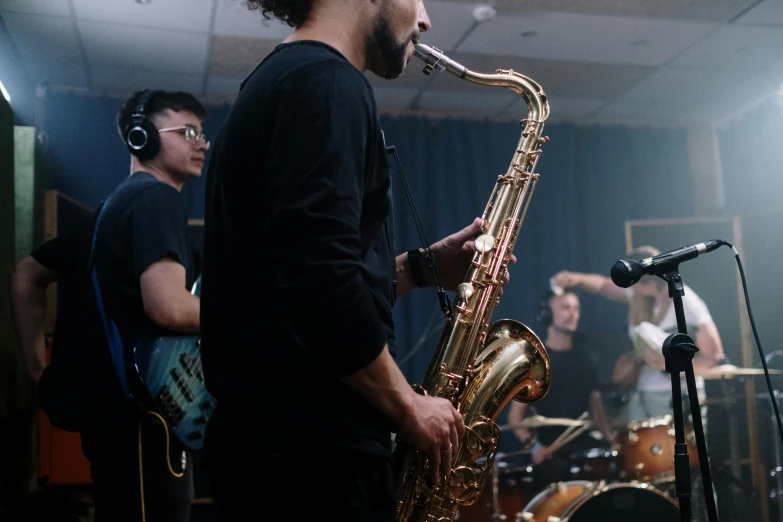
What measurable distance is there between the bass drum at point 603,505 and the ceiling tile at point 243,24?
311 centimetres

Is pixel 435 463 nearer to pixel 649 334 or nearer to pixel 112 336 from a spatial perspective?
pixel 112 336

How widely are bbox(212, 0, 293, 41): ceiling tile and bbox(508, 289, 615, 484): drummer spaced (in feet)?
9.50

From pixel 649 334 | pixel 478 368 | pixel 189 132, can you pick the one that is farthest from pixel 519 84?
pixel 649 334

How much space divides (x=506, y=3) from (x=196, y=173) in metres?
2.43

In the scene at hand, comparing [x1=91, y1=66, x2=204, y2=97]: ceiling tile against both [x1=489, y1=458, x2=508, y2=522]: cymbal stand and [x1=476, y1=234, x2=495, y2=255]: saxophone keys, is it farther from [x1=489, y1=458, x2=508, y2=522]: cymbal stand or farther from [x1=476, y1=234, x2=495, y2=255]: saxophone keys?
[x1=476, y1=234, x2=495, y2=255]: saxophone keys

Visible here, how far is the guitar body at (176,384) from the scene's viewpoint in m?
2.00

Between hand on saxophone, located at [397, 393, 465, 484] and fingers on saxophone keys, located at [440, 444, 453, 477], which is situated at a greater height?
hand on saxophone, located at [397, 393, 465, 484]

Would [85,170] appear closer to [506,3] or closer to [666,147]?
[506,3]

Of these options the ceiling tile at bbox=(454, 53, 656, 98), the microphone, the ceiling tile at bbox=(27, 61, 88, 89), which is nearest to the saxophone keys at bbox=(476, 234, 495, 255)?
the microphone

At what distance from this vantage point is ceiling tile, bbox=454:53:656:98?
505 centimetres

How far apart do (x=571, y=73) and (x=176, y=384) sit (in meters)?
4.14

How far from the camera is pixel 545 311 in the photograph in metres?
5.75

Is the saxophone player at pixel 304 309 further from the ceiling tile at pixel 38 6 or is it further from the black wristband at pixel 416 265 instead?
the ceiling tile at pixel 38 6

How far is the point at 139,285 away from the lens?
6.73 feet
